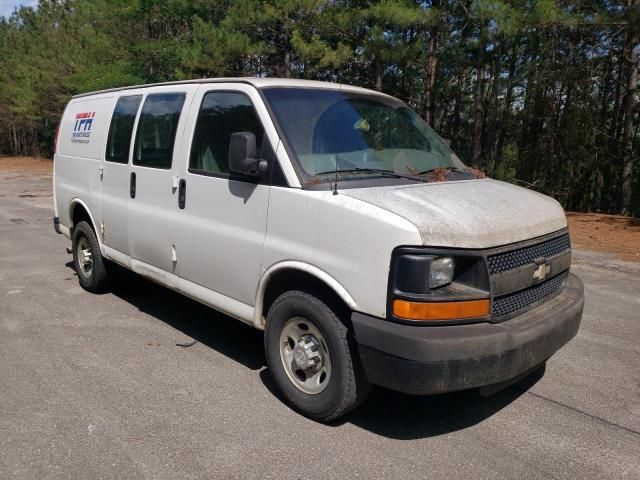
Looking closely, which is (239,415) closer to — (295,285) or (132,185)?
(295,285)

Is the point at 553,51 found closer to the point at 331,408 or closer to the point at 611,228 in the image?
the point at 611,228

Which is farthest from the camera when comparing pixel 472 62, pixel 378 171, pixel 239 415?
pixel 472 62

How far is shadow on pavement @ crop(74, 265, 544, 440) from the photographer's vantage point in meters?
3.63

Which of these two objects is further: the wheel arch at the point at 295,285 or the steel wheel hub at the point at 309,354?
the steel wheel hub at the point at 309,354

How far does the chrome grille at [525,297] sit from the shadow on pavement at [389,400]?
2.71 ft

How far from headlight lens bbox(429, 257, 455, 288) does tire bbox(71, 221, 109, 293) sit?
418 cm

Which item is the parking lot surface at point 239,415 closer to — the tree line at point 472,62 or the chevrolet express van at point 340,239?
the chevrolet express van at point 340,239

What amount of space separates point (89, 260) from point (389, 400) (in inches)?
157

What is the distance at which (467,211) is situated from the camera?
10.8ft

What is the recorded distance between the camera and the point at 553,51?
18734mm

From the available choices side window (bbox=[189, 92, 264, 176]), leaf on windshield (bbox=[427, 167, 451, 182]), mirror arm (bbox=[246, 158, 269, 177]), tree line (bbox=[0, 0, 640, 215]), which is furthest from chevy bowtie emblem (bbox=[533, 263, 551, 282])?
tree line (bbox=[0, 0, 640, 215])

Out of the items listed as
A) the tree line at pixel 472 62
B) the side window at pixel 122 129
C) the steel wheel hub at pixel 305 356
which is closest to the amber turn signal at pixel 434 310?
the steel wheel hub at pixel 305 356

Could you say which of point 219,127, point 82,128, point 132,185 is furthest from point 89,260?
point 219,127

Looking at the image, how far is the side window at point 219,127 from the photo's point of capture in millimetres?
4035
